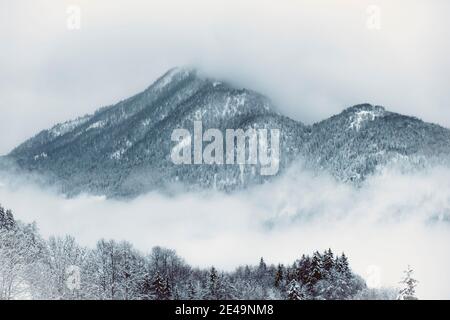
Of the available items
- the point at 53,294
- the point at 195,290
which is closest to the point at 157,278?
the point at 195,290

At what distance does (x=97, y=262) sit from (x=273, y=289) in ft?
114

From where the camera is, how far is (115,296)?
8962 cm

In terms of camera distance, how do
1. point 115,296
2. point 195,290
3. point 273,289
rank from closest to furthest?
1. point 115,296
2. point 195,290
3. point 273,289

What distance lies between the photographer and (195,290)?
10950cm
